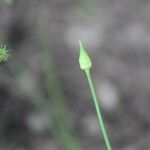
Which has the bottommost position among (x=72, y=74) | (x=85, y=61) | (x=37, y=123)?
(x=85, y=61)

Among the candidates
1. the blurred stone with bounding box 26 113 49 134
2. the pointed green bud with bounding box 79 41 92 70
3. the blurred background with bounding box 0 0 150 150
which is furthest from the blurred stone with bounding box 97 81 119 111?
the pointed green bud with bounding box 79 41 92 70

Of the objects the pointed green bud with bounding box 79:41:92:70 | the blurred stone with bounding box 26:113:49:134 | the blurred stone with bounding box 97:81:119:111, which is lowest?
the pointed green bud with bounding box 79:41:92:70

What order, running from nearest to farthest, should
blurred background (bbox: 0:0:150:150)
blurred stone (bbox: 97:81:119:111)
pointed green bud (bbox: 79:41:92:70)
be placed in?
pointed green bud (bbox: 79:41:92:70), blurred background (bbox: 0:0:150:150), blurred stone (bbox: 97:81:119:111)

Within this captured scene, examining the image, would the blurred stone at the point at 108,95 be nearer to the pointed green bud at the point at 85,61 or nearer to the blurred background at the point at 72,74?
the blurred background at the point at 72,74

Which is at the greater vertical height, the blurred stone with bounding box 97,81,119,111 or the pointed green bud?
the blurred stone with bounding box 97,81,119,111

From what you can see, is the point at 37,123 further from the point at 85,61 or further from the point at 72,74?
the point at 85,61

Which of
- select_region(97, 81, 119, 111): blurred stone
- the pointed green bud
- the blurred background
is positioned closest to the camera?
the pointed green bud

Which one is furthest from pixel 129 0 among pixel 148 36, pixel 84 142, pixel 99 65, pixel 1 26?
pixel 84 142

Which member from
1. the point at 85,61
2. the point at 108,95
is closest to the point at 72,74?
the point at 108,95

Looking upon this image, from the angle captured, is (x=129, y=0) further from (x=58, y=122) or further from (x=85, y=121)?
(x=58, y=122)

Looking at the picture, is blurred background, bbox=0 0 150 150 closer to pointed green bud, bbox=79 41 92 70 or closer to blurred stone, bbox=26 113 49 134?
blurred stone, bbox=26 113 49 134
